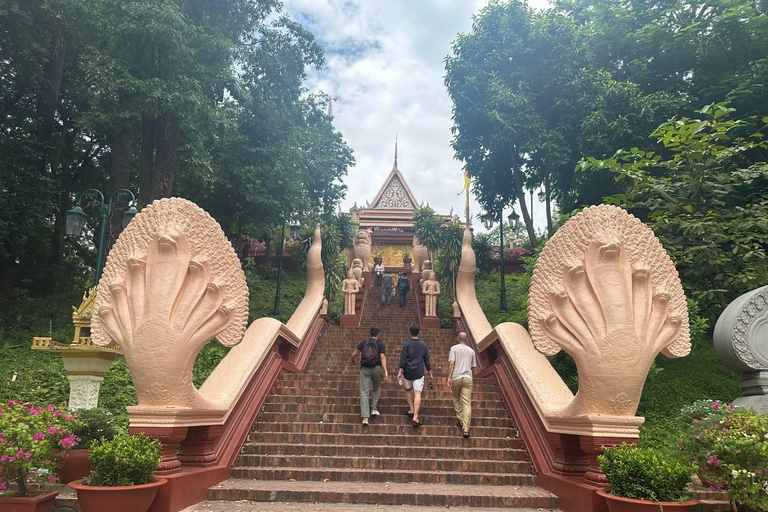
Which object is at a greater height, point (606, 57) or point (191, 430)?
point (606, 57)

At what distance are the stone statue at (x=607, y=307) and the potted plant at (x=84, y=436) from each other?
12.4 feet

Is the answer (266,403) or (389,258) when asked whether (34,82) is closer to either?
(266,403)

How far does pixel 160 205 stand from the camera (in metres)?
4.31

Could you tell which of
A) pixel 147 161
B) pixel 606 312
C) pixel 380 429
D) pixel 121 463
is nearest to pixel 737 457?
pixel 606 312

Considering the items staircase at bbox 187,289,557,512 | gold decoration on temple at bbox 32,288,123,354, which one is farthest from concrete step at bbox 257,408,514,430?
gold decoration on temple at bbox 32,288,123,354

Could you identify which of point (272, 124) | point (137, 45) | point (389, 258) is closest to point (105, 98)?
point (137, 45)

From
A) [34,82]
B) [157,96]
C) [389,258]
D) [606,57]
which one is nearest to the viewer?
[157,96]

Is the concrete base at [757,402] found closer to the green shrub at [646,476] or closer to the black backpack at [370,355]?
the green shrub at [646,476]

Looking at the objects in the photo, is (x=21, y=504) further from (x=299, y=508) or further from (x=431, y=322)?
(x=431, y=322)

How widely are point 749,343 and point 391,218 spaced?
88.6 ft

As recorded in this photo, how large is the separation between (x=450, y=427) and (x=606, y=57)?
12.5 meters

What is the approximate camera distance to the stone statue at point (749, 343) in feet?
16.3

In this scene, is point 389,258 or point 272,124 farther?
point 389,258

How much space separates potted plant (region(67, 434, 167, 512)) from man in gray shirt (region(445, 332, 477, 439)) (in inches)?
124
